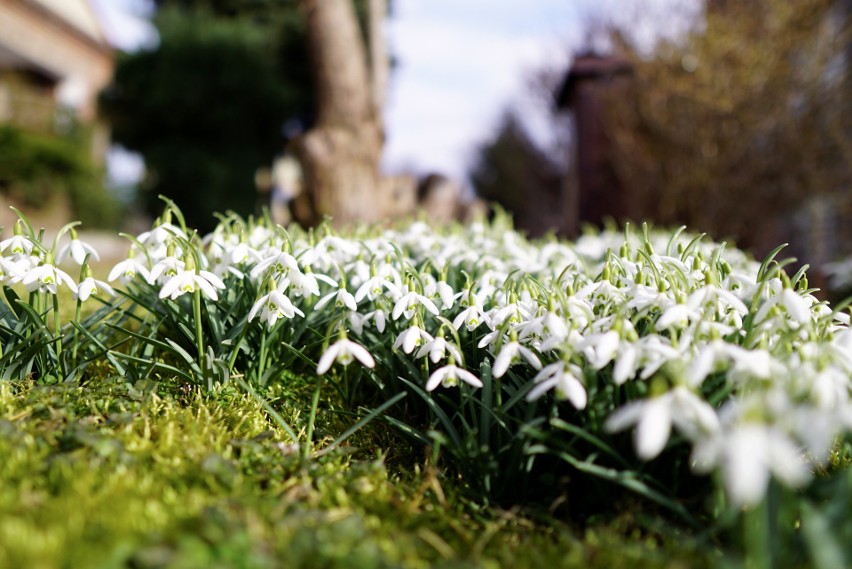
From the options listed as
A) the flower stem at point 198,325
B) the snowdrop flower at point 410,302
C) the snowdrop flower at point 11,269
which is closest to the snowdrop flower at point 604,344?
the snowdrop flower at point 410,302

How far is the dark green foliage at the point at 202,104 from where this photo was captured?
10391mm

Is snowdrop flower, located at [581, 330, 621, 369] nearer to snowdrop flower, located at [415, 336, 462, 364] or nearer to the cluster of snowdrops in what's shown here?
the cluster of snowdrops

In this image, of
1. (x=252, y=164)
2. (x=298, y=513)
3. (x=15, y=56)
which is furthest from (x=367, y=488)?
(x=15, y=56)

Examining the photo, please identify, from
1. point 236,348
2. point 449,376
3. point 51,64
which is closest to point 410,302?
point 449,376

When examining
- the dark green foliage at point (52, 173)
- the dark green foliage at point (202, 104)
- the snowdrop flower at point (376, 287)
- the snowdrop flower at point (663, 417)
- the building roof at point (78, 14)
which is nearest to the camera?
the snowdrop flower at point (663, 417)

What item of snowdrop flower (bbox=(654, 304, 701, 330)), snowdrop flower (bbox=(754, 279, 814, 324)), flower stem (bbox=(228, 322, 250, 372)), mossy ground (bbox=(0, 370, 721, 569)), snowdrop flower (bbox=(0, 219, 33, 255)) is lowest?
mossy ground (bbox=(0, 370, 721, 569))

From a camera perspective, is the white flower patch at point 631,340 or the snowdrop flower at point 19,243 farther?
the snowdrop flower at point 19,243

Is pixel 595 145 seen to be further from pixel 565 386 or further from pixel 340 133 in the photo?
pixel 565 386

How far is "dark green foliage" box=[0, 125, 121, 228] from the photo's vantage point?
9180 millimetres

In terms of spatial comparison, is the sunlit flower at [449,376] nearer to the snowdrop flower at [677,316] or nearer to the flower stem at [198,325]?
the snowdrop flower at [677,316]

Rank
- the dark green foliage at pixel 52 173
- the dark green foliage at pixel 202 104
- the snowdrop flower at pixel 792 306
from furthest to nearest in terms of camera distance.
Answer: the dark green foliage at pixel 202 104, the dark green foliage at pixel 52 173, the snowdrop flower at pixel 792 306

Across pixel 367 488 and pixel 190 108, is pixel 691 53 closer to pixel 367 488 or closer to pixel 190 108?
pixel 367 488

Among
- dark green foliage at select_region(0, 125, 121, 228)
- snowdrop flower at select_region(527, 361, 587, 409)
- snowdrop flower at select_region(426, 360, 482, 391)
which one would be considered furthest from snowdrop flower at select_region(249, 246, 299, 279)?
dark green foliage at select_region(0, 125, 121, 228)

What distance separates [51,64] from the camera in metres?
12.7
